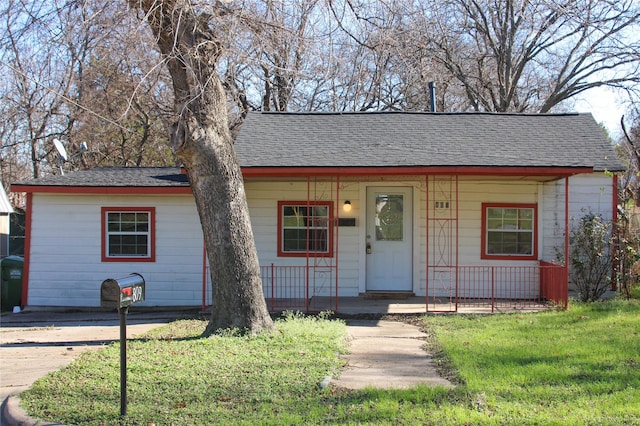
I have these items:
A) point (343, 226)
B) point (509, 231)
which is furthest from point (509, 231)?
point (343, 226)

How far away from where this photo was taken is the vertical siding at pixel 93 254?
42.5 ft

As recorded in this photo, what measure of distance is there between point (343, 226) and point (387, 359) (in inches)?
215

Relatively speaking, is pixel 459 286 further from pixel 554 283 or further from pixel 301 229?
pixel 301 229

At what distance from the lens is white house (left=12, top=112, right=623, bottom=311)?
12508 millimetres

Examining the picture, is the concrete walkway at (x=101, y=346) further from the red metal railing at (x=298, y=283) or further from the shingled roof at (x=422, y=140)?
the shingled roof at (x=422, y=140)

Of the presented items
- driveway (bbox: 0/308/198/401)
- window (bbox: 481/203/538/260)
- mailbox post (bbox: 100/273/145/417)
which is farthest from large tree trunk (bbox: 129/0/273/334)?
window (bbox: 481/203/538/260)

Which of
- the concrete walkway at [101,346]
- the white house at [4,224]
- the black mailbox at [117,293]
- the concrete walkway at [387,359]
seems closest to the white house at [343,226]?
the concrete walkway at [101,346]

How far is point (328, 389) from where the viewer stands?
Result: 602 centimetres

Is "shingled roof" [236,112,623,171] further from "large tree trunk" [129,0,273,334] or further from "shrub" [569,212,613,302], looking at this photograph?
"large tree trunk" [129,0,273,334]

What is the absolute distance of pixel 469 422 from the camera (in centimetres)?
499

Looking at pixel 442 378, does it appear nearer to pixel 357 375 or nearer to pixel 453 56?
pixel 357 375

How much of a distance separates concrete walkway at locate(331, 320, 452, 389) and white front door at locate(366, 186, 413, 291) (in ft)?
8.60

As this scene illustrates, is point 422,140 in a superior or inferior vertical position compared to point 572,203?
superior

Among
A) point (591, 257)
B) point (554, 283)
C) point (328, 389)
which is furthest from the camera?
point (591, 257)
